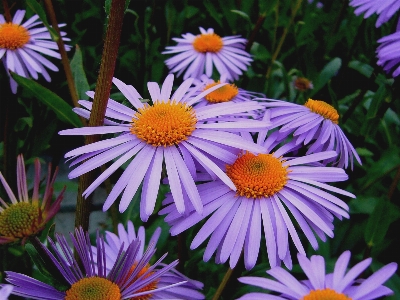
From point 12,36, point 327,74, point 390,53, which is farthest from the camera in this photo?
point 327,74

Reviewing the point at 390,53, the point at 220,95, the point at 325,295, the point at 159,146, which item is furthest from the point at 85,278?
the point at 390,53

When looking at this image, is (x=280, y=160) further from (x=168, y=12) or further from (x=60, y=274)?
(x=168, y=12)

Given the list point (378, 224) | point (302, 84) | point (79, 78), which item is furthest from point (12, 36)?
point (378, 224)

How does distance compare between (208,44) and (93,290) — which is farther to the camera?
(208,44)

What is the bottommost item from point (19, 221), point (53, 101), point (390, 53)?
point (19, 221)

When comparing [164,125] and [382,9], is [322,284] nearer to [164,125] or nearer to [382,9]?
[164,125]

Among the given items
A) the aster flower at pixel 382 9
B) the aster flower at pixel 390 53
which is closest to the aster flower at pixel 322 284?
the aster flower at pixel 390 53

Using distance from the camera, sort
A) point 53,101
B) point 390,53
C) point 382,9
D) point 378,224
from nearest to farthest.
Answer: point 53,101 < point 378,224 < point 390,53 < point 382,9

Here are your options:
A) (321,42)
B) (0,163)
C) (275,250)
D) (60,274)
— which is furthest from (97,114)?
(321,42)

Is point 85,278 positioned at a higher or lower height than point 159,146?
lower
